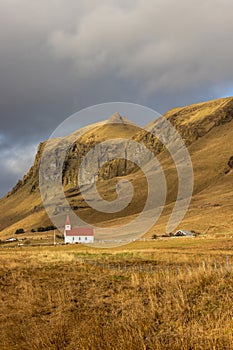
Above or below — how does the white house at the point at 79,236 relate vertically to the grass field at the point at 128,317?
above

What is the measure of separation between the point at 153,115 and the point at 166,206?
14518 centimetres

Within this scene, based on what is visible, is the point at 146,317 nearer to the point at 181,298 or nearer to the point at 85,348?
the point at 181,298

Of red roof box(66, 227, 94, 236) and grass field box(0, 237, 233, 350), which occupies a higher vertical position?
red roof box(66, 227, 94, 236)

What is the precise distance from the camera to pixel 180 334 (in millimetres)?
8648

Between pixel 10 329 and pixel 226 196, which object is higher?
pixel 226 196

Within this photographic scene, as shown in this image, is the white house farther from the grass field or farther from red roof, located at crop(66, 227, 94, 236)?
the grass field

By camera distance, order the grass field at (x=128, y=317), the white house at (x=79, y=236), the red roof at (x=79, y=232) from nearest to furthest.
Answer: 1. the grass field at (x=128, y=317)
2. the white house at (x=79, y=236)
3. the red roof at (x=79, y=232)

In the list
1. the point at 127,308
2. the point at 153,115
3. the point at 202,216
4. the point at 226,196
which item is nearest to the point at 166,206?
the point at 226,196

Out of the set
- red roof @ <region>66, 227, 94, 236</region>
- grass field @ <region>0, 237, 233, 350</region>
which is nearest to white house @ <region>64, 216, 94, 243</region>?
red roof @ <region>66, 227, 94, 236</region>

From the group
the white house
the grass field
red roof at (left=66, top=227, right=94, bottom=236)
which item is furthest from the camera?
red roof at (left=66, top=227, right=94, bottom=236)

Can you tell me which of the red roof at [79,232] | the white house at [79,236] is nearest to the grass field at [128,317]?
the white house at [79,236]

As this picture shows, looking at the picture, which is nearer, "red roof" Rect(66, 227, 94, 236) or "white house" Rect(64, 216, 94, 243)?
"white house" Rect(64, 216, 94, 243)

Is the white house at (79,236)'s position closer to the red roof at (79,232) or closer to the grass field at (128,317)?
the red roof at (79,232)

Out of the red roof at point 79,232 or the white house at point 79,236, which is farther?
the red roof at point 79,232
